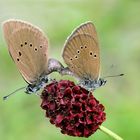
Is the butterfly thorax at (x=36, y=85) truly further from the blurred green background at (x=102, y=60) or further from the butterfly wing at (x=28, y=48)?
the blurred green background at (x=102, y=60)

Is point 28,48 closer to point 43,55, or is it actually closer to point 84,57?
point 43,55

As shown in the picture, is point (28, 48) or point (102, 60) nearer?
point (28, 48)

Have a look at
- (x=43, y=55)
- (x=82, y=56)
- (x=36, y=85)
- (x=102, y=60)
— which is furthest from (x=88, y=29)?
(x=102, y=60)

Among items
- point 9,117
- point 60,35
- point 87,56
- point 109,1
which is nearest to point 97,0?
point 109,1

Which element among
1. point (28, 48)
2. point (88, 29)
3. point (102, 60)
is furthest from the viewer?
point (102, 60)

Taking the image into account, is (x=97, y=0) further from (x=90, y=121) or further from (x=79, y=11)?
(x=90, y=121)

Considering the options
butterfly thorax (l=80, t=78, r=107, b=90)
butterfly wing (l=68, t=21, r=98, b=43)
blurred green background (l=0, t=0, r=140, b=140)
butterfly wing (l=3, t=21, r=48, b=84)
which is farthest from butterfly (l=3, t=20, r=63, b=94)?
blurred green background (l=0, t=0, r=140, b=140)
